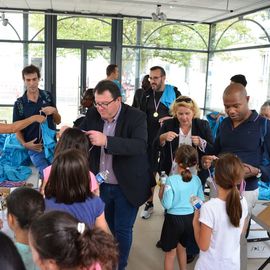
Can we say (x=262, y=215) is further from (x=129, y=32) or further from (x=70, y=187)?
(x=129, y=32)

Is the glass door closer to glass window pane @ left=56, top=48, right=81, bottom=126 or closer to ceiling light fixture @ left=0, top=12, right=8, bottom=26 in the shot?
glass window pane @ left=56, top=48, right=81, bottom=126

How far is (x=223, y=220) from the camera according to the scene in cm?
206

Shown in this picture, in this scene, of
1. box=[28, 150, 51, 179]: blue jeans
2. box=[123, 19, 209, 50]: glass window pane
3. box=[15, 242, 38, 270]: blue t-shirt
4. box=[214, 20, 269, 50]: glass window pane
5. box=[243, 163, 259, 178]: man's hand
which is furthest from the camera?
box=[123, 19, 209, 50]: glass window pane

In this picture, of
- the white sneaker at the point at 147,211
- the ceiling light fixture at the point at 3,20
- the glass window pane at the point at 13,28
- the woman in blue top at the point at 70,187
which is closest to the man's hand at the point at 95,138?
the woman in blue top at the point at 70,187

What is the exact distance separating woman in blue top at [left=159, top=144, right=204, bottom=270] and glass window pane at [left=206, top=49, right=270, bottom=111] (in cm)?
537

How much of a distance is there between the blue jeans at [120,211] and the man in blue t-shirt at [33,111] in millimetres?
1125

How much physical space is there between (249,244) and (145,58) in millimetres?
7402

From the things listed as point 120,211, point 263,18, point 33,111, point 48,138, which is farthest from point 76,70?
point 120,211

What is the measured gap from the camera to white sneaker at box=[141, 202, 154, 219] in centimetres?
436

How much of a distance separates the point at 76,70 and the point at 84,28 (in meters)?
1.15

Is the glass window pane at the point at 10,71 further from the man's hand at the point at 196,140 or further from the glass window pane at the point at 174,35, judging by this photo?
the man's hand at the point at 196,140

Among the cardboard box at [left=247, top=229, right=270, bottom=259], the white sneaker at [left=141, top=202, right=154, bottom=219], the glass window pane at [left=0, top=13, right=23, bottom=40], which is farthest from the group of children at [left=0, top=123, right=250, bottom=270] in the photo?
the glass window pane at [left=0, top=13, right=23, bottom=40]

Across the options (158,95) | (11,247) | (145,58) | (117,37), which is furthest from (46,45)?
(11,247)

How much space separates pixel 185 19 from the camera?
9.95 m
